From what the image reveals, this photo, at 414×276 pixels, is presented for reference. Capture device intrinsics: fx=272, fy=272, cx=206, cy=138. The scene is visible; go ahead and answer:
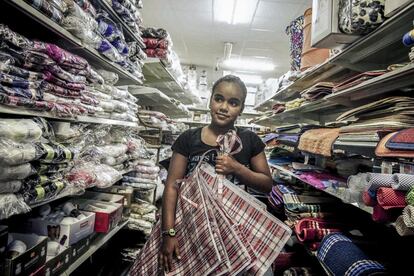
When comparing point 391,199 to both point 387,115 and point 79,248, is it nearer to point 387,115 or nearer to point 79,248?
point 387,115

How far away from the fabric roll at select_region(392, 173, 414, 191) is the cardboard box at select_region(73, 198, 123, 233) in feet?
5.29

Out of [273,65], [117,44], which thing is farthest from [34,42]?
[273,65]

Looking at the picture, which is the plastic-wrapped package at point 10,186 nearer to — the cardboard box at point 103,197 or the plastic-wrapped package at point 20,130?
the plastic-wrapped package at point 20,130

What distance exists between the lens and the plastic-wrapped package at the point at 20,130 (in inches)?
40.1

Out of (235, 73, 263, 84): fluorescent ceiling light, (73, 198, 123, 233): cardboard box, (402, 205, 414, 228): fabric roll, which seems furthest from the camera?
(235, 73, 263, 84): fluorescent ceiling light

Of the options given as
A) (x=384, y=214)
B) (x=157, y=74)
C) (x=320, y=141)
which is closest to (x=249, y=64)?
(x=157, y=74)

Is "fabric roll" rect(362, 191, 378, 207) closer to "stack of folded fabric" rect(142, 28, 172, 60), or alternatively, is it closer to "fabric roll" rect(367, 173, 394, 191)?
"fabric roll" rect(367, 173, 394, 191)

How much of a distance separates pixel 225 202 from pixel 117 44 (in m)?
1.47

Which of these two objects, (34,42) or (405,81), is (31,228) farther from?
(405,81)

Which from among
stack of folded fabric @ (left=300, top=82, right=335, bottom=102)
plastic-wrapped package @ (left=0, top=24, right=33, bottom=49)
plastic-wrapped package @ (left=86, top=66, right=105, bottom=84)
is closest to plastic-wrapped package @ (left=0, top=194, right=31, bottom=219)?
plastic-wrapped package @ (left=0, top=24, right=33, bottom=49)

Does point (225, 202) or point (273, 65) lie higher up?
point (273, 65)

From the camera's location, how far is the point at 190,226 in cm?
111

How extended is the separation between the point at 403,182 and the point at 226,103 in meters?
0.82

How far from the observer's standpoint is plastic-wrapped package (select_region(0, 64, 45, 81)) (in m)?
1.04
